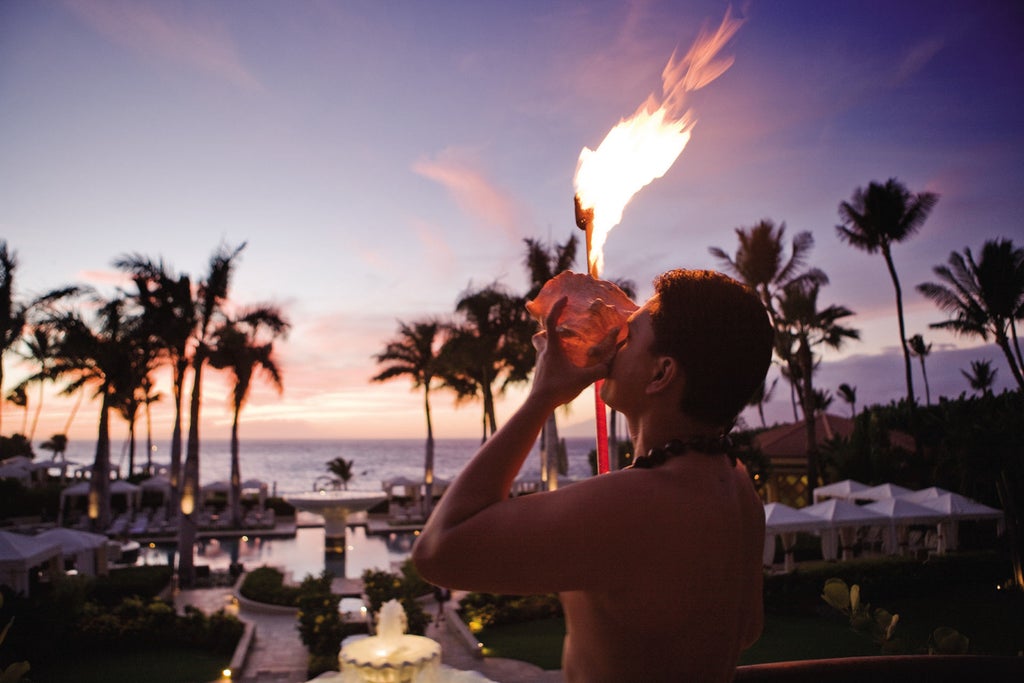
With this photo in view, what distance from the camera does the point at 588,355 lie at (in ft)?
5.07

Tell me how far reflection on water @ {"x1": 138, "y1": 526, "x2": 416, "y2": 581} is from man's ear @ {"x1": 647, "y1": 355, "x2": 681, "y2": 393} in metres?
22.4

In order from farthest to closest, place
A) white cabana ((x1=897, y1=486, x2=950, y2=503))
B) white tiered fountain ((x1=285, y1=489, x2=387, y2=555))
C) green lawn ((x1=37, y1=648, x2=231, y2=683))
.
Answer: white tiered fountain ((x1=285, y1=489, x2=387, y2=555)), white cabana ((x1=897, y1=486, x2=950, y2=503)), green lawn ((x1=37, y1=648, x2=231, y2=683))

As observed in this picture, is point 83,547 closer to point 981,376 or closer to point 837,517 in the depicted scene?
point 837,517

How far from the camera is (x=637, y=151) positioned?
2088 mm

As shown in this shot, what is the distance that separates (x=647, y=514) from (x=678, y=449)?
0.19 metres

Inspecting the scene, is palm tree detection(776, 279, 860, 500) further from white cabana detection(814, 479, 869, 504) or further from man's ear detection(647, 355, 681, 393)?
man's ear detection(647, 355, 681, 393)

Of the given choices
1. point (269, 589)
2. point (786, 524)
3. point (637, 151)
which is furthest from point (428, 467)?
point (637, 151)

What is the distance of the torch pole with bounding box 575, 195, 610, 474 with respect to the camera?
1.67 meters

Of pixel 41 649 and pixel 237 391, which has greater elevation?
pixel 237 391

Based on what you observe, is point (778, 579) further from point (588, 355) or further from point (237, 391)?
point (237, 391)

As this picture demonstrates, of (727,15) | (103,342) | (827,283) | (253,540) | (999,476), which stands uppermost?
(827,283)

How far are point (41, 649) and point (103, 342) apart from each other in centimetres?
1698

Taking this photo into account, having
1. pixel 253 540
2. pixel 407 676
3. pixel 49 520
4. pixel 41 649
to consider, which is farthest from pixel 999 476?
pixel 49 520

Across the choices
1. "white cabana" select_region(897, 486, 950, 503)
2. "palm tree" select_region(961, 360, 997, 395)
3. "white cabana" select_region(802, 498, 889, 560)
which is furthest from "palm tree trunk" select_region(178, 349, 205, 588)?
"palm tree" select_region(961, 360, 997, 395)
